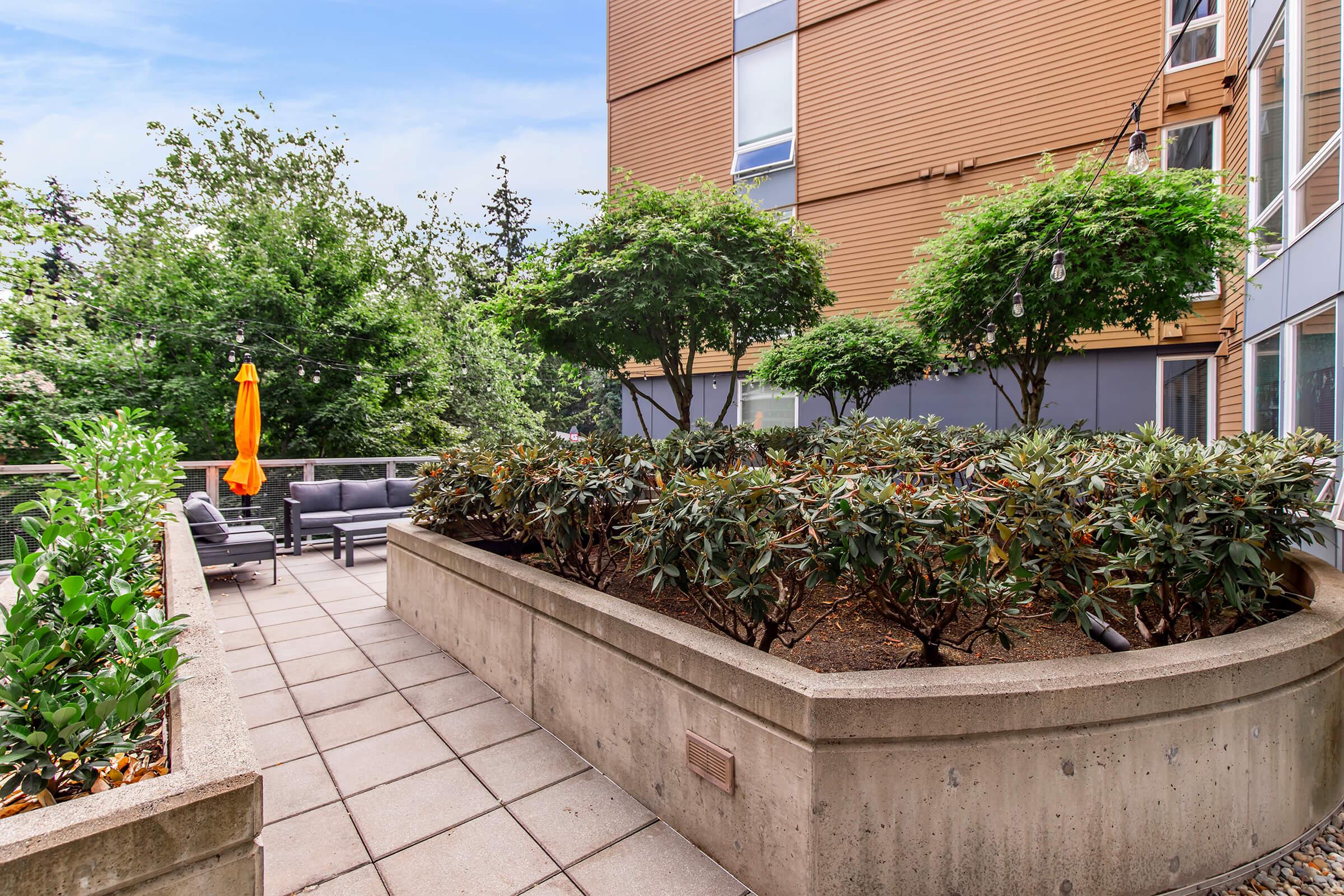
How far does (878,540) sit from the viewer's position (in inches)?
83.6

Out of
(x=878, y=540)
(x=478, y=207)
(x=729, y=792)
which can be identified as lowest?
(x=729, y=792)

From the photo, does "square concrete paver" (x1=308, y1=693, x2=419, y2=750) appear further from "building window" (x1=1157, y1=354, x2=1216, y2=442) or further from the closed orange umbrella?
A: "building window" (x1=1157, y1=354, x2=1216, y2=442)

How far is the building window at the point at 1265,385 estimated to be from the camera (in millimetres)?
6199

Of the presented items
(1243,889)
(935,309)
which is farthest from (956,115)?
(1243,889)

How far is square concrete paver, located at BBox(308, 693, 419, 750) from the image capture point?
3.01m

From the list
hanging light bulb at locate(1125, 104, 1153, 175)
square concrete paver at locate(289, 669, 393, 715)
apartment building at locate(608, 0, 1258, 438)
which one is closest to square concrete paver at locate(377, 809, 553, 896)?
square concrete paver at locate(289, 669, 393, 715)

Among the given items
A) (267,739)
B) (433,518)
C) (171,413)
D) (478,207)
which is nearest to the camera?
(267,739)

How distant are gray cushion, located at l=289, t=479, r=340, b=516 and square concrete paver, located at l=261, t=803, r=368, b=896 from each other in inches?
276

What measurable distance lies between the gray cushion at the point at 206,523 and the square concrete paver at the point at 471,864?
5065mm

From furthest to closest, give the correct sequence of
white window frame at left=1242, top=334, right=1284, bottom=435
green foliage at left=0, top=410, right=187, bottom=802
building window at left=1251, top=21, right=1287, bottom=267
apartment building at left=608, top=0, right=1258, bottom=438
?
apartment building at left=608, top=0, right=1258, bottom=438 < white window frame at left=1242, top=334, right=1284, bottom=435 < building window at left=1251, top=21, right=1287, bottom=267 < green foliage at left=0, top=410, right=187, bottom=802

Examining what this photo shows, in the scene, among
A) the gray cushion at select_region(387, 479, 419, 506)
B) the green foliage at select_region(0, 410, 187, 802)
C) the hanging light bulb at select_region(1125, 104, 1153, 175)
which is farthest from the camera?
the gray cushion at select_region(387, 479, 419, 506)

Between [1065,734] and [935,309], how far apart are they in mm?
5493

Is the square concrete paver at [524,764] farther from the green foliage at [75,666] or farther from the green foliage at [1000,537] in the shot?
the green foliage at [75,666]

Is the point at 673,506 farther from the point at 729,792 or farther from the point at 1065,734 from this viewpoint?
the point at 1065,734
